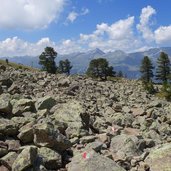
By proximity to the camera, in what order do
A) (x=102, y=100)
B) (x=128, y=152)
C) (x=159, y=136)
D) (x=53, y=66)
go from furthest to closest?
(x=53, y=66)
(x=102, y=100)
(x=159, y=136)
(x=128, y=152)

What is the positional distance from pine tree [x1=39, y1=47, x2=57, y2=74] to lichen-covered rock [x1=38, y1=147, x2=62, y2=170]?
118780 mm

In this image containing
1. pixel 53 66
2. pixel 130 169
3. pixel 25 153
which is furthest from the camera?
pixel 53 66

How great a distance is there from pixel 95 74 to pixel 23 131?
137m

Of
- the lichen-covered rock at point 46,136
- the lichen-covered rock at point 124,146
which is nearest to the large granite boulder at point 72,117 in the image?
A: the lichen-covered rock at point 124,146

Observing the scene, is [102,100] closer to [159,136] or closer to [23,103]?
[159,136]

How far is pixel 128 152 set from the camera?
1931 cm

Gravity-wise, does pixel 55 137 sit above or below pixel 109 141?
above

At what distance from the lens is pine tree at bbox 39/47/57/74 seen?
13580cm

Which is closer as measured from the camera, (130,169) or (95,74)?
(130,169)

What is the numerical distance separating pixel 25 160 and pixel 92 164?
9.31 ft

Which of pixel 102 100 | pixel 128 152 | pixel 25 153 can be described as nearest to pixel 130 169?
pixel 128 152

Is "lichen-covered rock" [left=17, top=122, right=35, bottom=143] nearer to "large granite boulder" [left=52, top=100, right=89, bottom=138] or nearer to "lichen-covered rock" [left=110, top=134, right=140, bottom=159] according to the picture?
"large granite boulder" [left=52, top=100, right=89, bottom=138]

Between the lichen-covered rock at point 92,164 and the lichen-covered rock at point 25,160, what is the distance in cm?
194

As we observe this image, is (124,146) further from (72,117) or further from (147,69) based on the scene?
(147,69)
